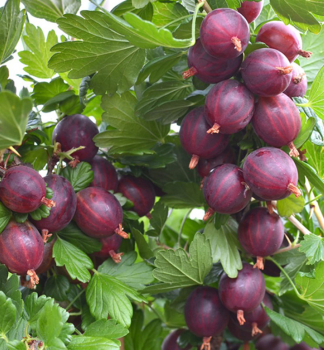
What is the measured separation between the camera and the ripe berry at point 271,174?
0.55 metres

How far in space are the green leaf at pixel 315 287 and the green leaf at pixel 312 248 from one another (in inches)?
0.7

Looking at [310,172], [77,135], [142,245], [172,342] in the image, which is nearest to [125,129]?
[77,135]

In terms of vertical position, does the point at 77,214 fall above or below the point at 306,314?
above

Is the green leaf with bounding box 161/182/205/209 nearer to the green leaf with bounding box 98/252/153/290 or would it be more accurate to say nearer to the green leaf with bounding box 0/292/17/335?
the green leaf with bounding box 98/252/153/290

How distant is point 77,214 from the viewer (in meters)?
0.63

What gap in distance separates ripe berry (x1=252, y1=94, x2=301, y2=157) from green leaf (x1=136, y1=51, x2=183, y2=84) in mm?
132

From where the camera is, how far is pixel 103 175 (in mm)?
692

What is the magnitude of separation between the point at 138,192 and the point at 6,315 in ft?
1.05

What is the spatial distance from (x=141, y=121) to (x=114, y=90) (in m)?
0.08

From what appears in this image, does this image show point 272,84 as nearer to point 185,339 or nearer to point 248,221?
point 248,221

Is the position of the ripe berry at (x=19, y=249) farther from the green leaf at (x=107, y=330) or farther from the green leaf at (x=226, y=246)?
the green leaf at (x=226, y=246)

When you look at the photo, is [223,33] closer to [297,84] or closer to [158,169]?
[297,84]

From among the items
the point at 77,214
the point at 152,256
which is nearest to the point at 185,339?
the point at 152,256

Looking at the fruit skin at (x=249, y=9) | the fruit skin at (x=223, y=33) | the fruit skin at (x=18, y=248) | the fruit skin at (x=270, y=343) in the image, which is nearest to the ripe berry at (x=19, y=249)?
the fruit skin at (x=18, y=248)
